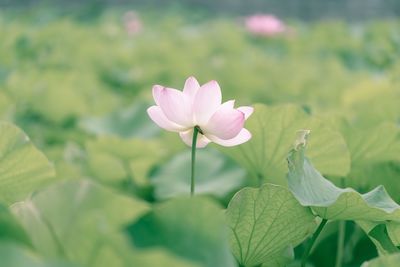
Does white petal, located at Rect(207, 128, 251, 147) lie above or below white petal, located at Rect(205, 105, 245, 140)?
below

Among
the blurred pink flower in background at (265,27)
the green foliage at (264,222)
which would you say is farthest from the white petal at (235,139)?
the blurred pink flower in background at (265,27)

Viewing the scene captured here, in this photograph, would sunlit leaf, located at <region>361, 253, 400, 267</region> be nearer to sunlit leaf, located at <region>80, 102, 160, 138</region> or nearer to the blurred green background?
the blurred green background

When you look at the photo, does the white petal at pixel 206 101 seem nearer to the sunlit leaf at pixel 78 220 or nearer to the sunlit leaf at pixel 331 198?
the sunlit leaf at pixel 331 198

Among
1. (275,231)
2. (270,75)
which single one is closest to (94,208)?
(275,231)

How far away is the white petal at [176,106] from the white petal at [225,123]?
0.7 inches

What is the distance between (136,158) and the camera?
1.13 m

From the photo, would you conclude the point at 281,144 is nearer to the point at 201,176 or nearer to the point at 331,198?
the point at 331,198

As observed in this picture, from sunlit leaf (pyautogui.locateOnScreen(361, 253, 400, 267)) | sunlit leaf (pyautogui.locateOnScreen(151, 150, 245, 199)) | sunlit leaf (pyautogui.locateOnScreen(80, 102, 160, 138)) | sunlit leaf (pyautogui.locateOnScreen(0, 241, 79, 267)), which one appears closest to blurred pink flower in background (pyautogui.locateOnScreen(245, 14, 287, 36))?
sunlit leaf (pyautogui.locateOnScreen(80, 102, 160, 138))

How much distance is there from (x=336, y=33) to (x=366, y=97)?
212 centimetres

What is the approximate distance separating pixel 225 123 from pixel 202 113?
24mm

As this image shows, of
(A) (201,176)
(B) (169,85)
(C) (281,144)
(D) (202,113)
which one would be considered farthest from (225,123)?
(B) (169,85)

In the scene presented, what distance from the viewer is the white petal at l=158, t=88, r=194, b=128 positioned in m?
0.66

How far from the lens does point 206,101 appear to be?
67 centimetres

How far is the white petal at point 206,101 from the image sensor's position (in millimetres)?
668
